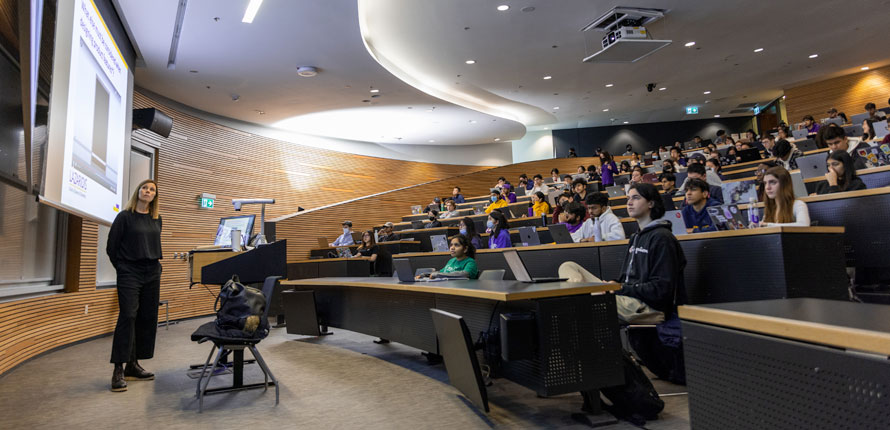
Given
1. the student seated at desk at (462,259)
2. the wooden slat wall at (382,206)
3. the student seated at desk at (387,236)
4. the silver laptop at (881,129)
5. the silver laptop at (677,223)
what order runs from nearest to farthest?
1. the silver laptop at (677,223)
2. the student seated at desk at (462,259)
3. the silver laptop at (881,129)
4. the student seated at desk at (387,236)
5. the wooden slat wall at (382,206)

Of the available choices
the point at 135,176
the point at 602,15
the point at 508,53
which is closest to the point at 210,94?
the point at 135,176

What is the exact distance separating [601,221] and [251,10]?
14.7ft

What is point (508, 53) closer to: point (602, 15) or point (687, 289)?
point (602, 15)

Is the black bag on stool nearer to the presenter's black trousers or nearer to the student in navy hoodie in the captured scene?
the presenter's black trousers

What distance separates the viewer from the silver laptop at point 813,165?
14.2 ft

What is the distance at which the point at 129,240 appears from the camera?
3.39 metres

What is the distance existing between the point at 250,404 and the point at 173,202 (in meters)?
6.25

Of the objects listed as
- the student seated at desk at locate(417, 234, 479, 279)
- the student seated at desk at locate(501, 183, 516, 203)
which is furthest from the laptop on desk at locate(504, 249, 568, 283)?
the student seated at desk at locate(501, 183, 516, 203)

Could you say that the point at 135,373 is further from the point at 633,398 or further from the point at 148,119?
the point at 148,119

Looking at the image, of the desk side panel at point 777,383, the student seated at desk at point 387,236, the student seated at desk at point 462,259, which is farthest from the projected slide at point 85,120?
the student seated at desk at point 387,236

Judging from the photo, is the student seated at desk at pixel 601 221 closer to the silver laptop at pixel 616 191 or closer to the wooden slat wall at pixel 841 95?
the silver laptop at pixel 616 191

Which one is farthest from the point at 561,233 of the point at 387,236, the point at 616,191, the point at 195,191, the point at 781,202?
the point at 195,191

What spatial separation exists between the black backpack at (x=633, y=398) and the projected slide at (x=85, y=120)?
2939 millimetres

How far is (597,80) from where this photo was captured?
10953 millimetres
